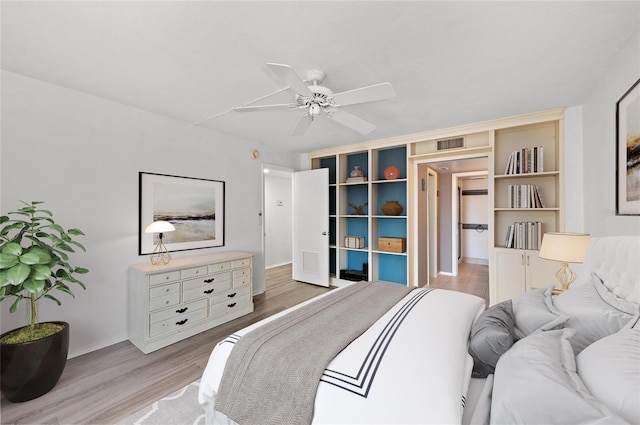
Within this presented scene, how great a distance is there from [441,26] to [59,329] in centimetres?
341

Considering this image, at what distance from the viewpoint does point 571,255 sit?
1.97 metres

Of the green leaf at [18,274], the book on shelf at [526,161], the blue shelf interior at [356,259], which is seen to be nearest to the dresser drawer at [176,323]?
the green leaf at [18,274]

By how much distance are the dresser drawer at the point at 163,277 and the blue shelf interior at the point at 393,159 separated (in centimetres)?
339

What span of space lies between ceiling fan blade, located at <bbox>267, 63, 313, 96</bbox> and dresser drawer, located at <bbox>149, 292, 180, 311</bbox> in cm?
235

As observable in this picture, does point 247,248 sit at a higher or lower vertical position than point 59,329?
higher

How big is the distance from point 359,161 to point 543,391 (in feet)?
14.1

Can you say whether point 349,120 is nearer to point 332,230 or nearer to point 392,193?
point 392,193

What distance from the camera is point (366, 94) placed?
1.83m

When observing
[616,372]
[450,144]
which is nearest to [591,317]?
[616,372]

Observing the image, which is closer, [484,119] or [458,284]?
[484,119]

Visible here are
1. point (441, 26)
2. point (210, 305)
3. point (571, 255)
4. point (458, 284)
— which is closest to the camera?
point (441, 26)

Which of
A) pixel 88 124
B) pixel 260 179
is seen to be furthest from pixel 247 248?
pixel 88 124

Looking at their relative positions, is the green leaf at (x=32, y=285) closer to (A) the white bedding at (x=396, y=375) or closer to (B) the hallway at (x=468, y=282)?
(A) the white bedding at (x=396, y=375)

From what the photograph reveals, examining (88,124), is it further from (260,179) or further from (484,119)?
(484,119)
